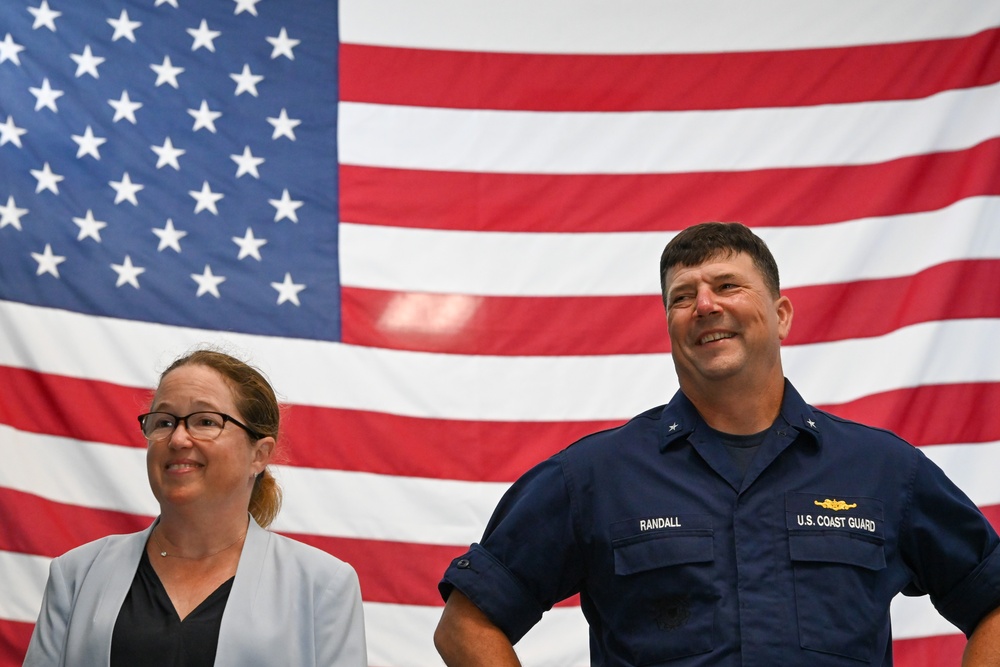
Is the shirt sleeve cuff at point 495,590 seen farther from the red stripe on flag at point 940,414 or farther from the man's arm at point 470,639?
the red stripe on flag at point 940,414

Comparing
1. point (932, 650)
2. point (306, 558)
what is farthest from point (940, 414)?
point (306, 558)

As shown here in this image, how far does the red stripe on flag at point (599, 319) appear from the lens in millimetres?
3592

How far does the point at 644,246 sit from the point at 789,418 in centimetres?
178

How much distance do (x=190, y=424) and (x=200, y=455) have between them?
72 millimetres

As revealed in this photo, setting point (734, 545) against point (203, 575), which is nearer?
point (734, 545)

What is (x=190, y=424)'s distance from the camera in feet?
7.00

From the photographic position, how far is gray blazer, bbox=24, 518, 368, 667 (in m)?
1.96

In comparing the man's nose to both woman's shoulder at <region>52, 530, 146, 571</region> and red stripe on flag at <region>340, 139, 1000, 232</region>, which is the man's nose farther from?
red stripe on flag at <region>340, 139, 1000, 232</region>

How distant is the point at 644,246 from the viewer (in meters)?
3.76

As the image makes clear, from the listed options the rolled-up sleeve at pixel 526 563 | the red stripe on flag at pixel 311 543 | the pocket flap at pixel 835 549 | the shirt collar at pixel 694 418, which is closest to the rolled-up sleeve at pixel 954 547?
the pocket flap at pixel 835 549

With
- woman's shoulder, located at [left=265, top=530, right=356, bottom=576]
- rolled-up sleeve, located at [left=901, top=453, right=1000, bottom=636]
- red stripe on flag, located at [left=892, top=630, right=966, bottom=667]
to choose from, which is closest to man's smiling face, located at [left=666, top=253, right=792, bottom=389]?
rolled-up sleeve, located at [left=901, top=453, right=1000, bottom=636]

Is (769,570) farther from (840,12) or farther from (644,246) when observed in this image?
(840,12)

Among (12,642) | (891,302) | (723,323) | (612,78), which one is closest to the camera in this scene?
(723,323)

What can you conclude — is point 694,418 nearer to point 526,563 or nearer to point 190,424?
point 526,563
